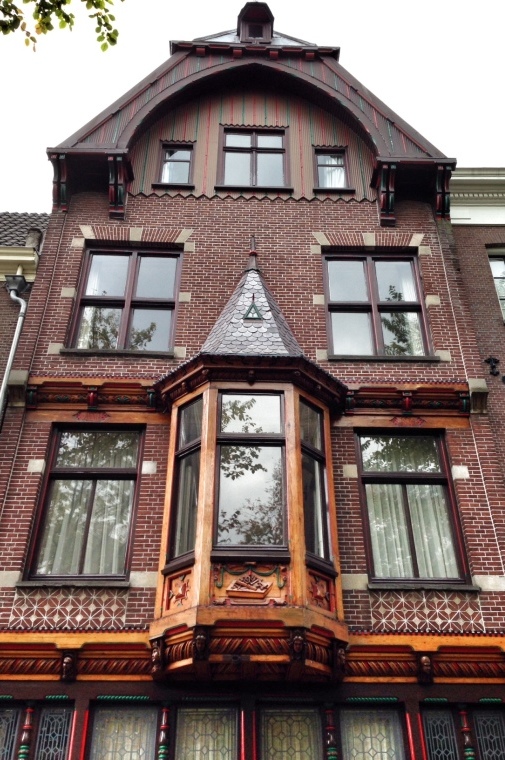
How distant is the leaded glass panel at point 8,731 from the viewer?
8719mm

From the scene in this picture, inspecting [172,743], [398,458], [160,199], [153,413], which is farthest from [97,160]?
[172,743]

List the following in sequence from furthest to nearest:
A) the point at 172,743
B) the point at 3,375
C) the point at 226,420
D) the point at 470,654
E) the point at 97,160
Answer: the point at 97,160
the point at 3,375
the point at 226,420
the point at 470,654
the point at 172,743

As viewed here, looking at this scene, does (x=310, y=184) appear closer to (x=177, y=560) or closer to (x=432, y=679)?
(x=177, y=560)

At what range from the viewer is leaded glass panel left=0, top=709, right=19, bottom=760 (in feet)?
28.6

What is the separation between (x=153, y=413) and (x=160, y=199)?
534 centimetres

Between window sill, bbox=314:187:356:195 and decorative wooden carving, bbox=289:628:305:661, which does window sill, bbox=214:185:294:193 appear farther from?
decorative wooden carving, bbox=289:628:305:661

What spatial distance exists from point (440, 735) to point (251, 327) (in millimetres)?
6459

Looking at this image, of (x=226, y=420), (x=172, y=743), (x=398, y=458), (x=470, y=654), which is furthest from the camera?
(x=398, y=458)

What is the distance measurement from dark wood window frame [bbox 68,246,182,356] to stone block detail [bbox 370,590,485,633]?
18.1ft

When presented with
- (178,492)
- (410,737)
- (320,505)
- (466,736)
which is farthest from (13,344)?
(466,736)

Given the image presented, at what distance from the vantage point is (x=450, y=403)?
11.9 m

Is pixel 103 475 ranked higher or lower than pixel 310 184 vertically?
lower

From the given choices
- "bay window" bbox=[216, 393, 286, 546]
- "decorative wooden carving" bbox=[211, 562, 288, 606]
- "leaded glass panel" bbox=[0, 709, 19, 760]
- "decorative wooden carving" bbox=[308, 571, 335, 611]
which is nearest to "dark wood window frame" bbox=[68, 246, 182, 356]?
"bay window" bbox=[216, 393, 286, 546]

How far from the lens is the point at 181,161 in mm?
15703
